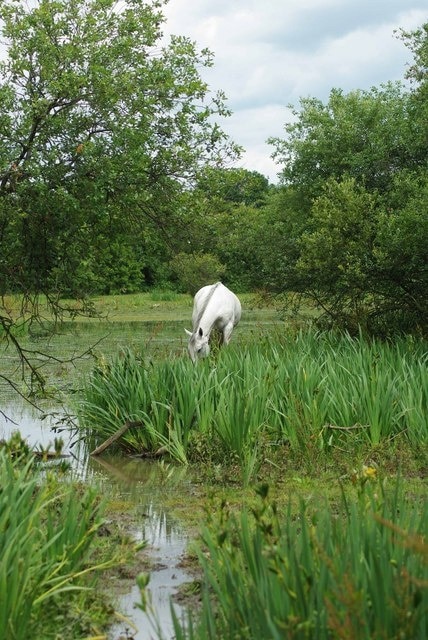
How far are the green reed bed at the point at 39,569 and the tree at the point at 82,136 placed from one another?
4152mm

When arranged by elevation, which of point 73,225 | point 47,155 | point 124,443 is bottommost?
point 124,443

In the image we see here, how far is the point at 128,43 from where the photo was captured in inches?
339

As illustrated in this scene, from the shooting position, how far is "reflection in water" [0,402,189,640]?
13.4 ft

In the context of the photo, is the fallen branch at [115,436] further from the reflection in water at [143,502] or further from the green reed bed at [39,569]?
the green reed bed at [39,569]

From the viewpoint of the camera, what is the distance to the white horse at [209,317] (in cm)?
1083

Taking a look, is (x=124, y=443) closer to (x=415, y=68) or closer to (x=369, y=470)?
(x=369, y=470)

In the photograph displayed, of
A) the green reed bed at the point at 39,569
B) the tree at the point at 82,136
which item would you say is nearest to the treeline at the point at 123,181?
the tree at the point at 82,136

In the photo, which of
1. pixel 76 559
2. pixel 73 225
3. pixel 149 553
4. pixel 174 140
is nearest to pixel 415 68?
pixel 174 140

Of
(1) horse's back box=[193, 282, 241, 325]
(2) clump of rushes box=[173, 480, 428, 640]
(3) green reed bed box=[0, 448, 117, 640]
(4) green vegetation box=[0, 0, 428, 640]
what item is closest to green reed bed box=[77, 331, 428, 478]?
(4) green vegetation box=[0, 0, 428, 640]

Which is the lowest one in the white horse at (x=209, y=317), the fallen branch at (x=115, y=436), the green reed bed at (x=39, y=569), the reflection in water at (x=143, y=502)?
the reflection in water at (x=143, y=502)

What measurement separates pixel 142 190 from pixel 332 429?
2760 millimetres

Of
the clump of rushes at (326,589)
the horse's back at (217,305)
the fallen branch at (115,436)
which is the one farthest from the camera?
the horse's back at (217,305)

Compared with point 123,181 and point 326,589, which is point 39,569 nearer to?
point 326,589

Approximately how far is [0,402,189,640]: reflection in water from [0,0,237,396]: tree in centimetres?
135
